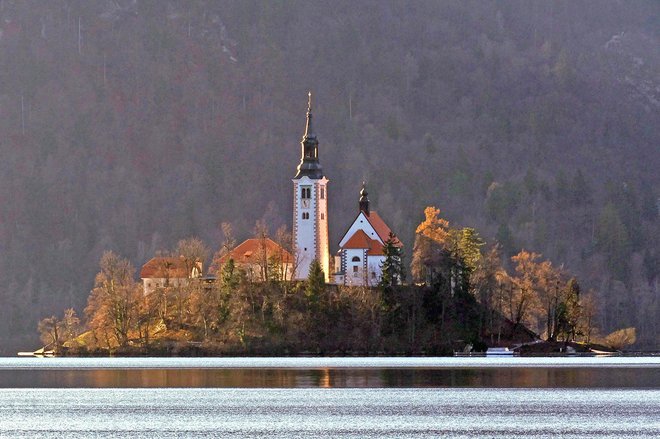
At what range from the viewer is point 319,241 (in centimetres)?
16912

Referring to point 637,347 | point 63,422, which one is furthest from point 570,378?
point 637,347

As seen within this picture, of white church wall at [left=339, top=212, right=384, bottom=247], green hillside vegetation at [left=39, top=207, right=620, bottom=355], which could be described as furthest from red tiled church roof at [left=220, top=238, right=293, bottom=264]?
white church wall at [left=339, top=212, right=384, bottom=247]

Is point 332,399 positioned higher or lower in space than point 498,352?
lower

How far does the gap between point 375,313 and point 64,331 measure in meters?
39.9

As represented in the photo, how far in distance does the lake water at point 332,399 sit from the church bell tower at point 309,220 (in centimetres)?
2736

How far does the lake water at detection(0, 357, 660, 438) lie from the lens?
8162 cm

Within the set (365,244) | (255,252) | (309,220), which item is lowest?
(255,252)

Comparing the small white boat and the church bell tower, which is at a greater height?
the church bell tower

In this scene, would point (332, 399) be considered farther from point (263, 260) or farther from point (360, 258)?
point (360, 258)

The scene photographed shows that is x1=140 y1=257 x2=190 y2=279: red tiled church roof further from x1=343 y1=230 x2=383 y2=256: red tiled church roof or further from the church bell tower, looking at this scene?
x1=343 y1=230 x2=383 y2=256: red tiled church roof

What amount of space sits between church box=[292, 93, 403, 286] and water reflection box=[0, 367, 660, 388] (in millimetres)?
36956

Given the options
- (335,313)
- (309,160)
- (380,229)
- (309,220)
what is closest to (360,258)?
(309,220)

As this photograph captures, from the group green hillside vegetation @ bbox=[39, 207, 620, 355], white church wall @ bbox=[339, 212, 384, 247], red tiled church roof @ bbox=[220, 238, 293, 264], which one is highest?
white church wall @ bbox=[339, 212, 384, 247]

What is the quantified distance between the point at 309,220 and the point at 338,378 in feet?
173
